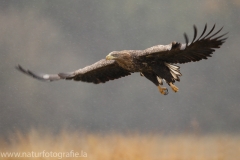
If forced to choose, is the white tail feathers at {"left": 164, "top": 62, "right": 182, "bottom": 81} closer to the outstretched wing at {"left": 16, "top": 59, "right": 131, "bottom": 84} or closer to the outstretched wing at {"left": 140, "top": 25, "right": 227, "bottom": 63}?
the outstretched wing at {"left": 140, "top": 25, "right": 227, "bottom": 63}

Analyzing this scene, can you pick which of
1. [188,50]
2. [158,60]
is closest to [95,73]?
[158,60]

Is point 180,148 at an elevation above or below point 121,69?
below

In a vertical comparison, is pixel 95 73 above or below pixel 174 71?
above

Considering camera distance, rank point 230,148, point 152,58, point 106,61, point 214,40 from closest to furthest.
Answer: point 214,40, point 152,58, point 106,61, point 230,148

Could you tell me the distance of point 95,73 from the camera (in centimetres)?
829

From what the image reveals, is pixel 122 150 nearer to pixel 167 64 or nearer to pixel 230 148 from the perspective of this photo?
pixel 230 148

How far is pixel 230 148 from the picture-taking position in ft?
34.5

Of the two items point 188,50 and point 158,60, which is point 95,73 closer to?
point 158,60

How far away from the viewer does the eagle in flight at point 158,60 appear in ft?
22.0

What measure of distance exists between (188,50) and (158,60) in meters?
0.59

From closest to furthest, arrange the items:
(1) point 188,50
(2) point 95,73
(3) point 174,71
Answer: (1) point 188,50 < (3) point 174,71 < (2) point 95,73

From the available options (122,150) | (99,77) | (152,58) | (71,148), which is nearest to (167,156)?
(122,150)

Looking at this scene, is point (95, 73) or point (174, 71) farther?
point (95, 73)

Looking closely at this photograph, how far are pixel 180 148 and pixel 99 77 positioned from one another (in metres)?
3.39
